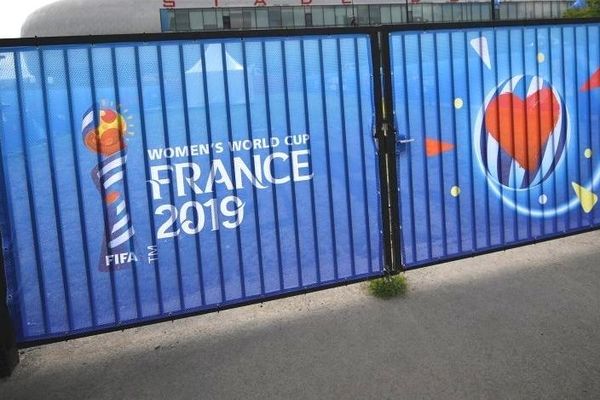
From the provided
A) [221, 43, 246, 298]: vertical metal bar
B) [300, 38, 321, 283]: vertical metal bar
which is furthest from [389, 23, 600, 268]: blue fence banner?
[221, 43, 246, 298]: vertical metal bar

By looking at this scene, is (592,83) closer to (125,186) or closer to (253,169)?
(253,169)

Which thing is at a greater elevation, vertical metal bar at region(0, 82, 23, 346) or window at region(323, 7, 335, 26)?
window at region(323, 7, 335, 26)

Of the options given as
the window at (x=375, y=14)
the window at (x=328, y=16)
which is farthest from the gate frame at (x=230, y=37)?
the window at (x=375, y=14)

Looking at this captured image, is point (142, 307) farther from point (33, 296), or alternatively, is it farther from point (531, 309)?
point (531, 309)

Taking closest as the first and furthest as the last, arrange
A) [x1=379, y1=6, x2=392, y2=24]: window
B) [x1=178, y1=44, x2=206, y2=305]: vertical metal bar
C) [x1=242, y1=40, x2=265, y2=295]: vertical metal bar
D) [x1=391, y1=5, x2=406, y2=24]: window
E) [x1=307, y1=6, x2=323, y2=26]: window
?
[x1=178, y1=44, x2=206, y2=305]: vertical metal bar < [x1=242, y1=40, x2=265, y2=295]: vertical metal bar < [x1=307, y1=6, x2=323, y2=26]: window < [x1=391, y1=5, x2=406, y2=24]: window < [x1=379, y1=6, x2=392, y2=24]: window

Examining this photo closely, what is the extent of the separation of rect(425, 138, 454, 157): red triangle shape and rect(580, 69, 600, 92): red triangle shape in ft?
6.33

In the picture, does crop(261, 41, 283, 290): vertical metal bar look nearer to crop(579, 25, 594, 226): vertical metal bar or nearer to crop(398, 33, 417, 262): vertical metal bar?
crop(398, 33, 417, 262): vertical metal bar

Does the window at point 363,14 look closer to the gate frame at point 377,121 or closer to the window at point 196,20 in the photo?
the window at point 196,20

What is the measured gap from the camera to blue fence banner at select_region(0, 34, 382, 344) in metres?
3.94

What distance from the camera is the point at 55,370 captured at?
3965 millimetres

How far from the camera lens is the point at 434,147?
4.98 meters

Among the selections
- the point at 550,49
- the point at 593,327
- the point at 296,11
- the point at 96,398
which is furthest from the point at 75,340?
the point at 296,11

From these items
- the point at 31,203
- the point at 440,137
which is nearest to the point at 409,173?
the point at 440,137

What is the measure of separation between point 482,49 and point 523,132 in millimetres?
1030
